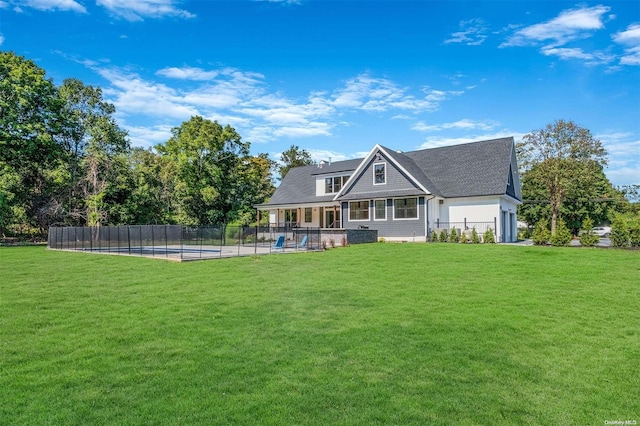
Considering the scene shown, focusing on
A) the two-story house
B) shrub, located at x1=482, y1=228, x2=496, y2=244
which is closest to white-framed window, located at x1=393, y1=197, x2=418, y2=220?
the two-story house

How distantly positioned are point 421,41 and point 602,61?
26.5 ft

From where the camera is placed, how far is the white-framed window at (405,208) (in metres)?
25.0

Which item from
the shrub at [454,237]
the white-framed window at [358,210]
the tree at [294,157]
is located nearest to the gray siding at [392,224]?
the white-framed window at [358,210]

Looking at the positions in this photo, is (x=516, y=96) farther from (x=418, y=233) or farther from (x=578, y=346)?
(x=578, y=346)

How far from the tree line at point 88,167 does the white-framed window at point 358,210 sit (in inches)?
438

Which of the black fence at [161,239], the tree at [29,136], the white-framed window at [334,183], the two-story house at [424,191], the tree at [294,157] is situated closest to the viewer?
the black fence at [161,239]

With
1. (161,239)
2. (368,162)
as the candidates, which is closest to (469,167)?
(368,162)

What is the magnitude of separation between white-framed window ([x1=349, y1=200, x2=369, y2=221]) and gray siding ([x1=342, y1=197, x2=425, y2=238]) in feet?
0.96

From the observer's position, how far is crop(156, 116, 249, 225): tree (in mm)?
34000

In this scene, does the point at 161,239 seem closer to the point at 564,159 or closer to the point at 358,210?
the point at 358,210

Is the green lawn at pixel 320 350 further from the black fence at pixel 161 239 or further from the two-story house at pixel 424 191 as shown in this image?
the two-story house at pixel 424 191

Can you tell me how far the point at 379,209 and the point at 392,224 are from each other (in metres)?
1.41

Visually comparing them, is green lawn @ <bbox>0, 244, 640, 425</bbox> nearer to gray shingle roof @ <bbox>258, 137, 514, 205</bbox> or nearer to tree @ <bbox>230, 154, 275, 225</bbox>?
gray shingle roof @ <bbox>258, 137, 514, 205</bbox>

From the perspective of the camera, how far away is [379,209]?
26484mm
